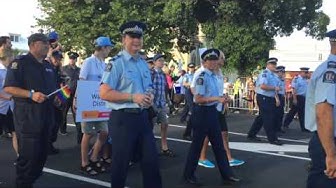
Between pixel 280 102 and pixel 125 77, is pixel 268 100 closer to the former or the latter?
pixel 280 102

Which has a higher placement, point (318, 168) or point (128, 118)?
point (128, 118)

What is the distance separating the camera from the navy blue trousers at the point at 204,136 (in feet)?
22.5

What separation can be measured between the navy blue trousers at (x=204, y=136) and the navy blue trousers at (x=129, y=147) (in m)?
2.10

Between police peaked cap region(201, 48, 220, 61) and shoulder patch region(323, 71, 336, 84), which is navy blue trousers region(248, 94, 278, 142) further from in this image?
shoulder patch region(323, 71, 336, 84)

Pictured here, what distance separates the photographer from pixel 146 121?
490cm

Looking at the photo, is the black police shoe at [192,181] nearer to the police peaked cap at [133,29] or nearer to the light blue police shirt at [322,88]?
the police peaked cap at [133,29]

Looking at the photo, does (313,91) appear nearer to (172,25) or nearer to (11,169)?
(11,169)

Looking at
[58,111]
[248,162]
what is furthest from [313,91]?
[58,111]

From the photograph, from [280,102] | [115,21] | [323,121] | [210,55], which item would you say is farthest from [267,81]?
[115,21]

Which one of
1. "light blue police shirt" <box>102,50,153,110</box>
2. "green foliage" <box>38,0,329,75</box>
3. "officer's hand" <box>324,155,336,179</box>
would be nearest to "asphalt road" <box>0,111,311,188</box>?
"light blue police shirt" <box>102,50,153,110</box>

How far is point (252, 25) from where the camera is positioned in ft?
84.5

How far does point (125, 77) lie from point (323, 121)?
193cm

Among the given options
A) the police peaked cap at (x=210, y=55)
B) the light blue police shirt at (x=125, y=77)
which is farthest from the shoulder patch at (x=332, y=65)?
the police peaked cap at (x=210, y=55)

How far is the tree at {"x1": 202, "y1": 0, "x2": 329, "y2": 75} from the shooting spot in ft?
83.2
